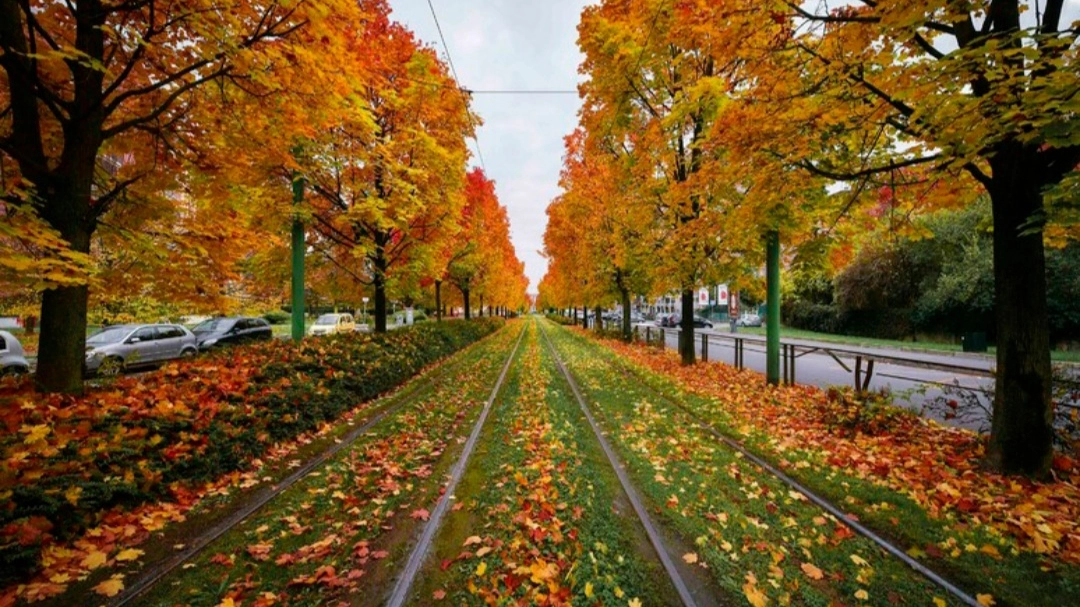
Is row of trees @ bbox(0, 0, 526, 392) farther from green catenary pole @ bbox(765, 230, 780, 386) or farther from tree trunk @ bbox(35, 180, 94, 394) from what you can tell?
green catenary pole @ bbox(765, 230, 780, 386)

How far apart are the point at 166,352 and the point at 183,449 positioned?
12642 millimetres

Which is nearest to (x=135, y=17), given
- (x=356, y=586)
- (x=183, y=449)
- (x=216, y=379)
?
(x=216, y=379)

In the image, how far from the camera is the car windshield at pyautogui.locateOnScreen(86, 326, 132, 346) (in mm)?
12588

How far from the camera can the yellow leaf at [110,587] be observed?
2941 millimetres

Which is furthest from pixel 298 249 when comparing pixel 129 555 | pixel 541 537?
pixel 541 537

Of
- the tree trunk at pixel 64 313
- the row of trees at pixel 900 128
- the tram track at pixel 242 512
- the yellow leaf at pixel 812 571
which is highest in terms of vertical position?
the row of trees at pixel 900 128

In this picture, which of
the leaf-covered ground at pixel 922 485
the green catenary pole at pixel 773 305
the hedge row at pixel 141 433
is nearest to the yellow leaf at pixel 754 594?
the leaf-covered ground at pixel 922 485

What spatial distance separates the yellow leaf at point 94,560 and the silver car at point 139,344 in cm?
1044

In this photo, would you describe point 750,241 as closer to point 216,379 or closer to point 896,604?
point 896,604

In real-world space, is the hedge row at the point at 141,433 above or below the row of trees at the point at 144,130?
below

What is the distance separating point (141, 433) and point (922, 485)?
27.2 feet

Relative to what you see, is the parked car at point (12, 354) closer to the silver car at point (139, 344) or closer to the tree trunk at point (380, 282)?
the silver car at point (139, 344)

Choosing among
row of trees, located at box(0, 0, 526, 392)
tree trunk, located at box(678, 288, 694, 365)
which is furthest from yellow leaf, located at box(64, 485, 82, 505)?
tree trunk, located at box(678, 288, 694, 365)

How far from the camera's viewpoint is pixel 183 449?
4.53 metres
